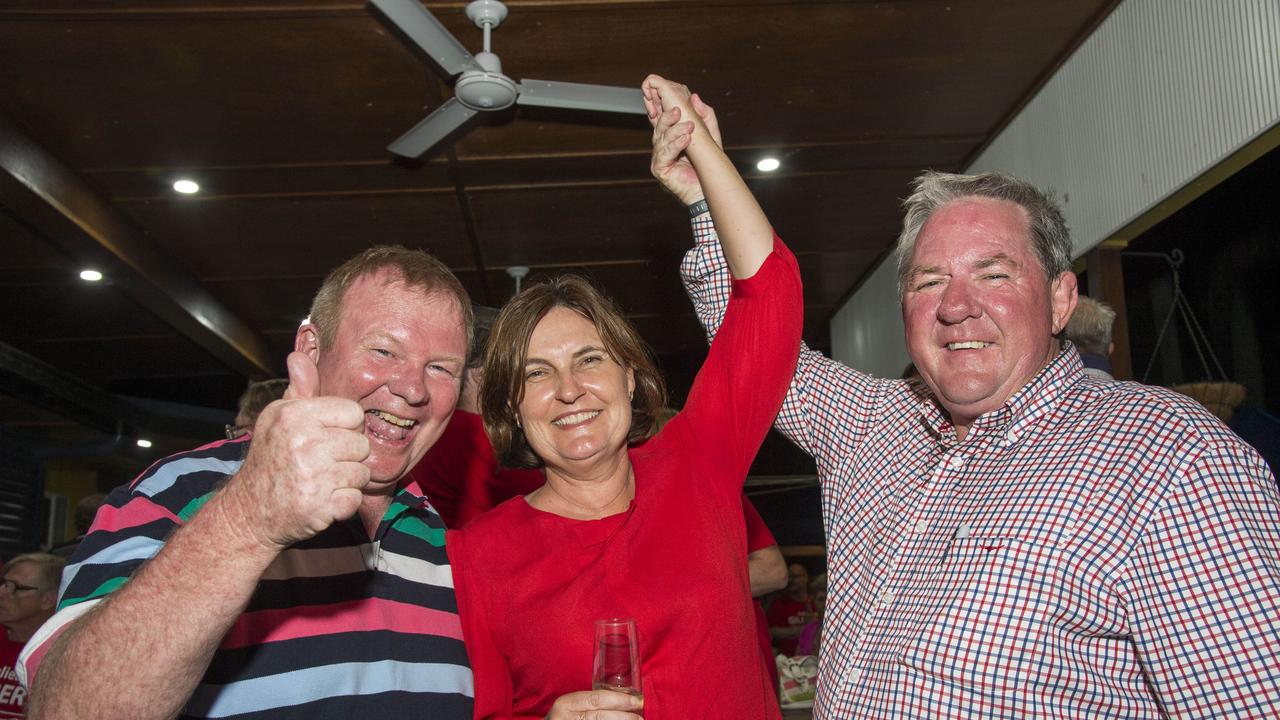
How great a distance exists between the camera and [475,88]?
386cm

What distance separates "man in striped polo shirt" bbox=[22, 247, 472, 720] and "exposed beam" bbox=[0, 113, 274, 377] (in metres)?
4.27

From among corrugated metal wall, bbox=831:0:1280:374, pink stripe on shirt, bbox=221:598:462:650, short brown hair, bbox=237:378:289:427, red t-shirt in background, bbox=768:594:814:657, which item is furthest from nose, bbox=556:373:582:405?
red t-shirt in background, bbox=768:594:814:657

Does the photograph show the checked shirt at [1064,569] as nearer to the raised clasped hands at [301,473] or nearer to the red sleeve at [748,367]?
the red sleeve at [748,367]

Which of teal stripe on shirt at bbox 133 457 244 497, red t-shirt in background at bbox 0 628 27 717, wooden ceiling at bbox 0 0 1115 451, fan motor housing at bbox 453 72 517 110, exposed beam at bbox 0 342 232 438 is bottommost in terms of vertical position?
red t-shirt in background at bbox 0 628 27 717

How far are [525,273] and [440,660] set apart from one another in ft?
18.2

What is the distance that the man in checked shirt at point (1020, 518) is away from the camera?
122 centimetres

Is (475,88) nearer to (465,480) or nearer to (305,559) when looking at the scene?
(465,480)

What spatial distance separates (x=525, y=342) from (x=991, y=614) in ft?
3.04

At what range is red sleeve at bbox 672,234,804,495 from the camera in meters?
1.65

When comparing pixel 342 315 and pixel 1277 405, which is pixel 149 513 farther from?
pixel 1277 405

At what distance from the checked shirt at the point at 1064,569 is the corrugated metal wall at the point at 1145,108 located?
1.37 meters

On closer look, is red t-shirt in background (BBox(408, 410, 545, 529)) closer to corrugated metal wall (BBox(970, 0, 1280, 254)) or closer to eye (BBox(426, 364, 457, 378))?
eye (BBox(426, 364, 457, 378))

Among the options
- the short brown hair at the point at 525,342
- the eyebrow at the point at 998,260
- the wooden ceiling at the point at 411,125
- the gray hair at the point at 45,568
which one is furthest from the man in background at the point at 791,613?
the eyebrow at the point at 998,260

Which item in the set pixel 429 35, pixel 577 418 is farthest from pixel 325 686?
pixel 429 35
